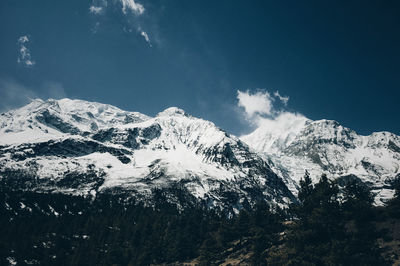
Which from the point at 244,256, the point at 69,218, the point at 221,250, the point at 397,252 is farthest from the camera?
the point at 69,218

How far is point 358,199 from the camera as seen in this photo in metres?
56.0

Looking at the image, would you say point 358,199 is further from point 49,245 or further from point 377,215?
point 49,245

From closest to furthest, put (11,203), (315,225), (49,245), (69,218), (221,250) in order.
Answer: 1. (315,225)
2. (221,250)
3. (49,245)
4. (69,218)
5. (11,203)

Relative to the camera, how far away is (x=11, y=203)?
649ft

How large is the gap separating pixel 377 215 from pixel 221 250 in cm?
5167

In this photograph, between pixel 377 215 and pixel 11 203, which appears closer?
pixel 377 215

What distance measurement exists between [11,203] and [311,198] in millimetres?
202502

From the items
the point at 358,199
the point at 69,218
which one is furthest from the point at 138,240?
the point at 358,199

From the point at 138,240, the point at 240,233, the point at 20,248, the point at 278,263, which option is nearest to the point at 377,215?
the point at 278,263

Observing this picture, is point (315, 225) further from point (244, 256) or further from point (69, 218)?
point (69, 218)

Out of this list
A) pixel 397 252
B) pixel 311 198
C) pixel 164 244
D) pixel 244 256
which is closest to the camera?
pixel 397 252

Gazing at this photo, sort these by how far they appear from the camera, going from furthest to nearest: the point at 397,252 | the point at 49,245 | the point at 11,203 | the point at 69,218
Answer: the point at 11,203
the point at 69,218
the point at 49,245
the point at 397,252

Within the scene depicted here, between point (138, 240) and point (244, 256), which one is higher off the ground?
point (138, 240)

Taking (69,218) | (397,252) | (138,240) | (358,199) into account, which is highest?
(69,218)
